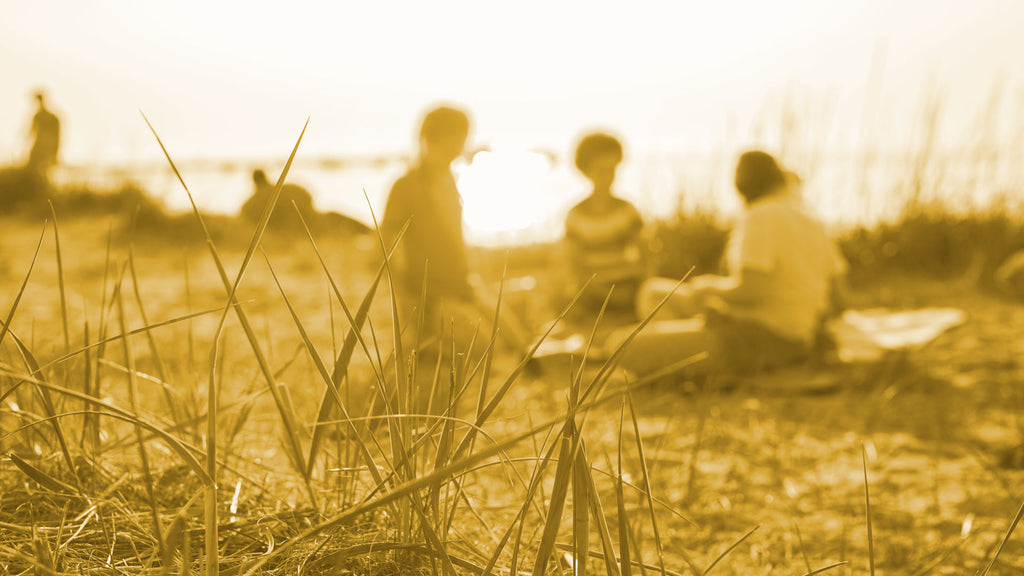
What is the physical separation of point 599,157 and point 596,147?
0.15 feet

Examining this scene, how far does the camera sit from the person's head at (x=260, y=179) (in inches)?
217

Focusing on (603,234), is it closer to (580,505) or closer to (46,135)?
(580,505)

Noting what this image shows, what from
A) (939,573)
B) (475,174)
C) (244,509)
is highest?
(475,174)

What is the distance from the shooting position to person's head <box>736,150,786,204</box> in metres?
3.17

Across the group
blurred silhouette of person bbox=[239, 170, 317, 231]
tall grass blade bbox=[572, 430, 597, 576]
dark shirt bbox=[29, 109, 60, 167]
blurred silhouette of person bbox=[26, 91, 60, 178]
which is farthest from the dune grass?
dark shirt bbox=[29, 109, 60, 167]

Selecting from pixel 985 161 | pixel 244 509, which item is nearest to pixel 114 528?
pixel 244 509

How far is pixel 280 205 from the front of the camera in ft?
19.4

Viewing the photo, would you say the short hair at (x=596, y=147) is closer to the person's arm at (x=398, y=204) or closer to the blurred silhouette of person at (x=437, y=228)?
the blurred silhouette of person at (x=437, y=228)

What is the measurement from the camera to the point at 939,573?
1.52m

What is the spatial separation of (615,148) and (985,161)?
7.32 ft

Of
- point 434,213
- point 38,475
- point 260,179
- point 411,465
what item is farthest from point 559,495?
point 260,179

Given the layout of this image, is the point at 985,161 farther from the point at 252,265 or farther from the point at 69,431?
the point at 69,431

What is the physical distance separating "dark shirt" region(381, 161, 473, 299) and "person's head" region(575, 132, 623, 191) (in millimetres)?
827

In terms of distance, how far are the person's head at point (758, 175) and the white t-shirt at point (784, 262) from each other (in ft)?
0.12
